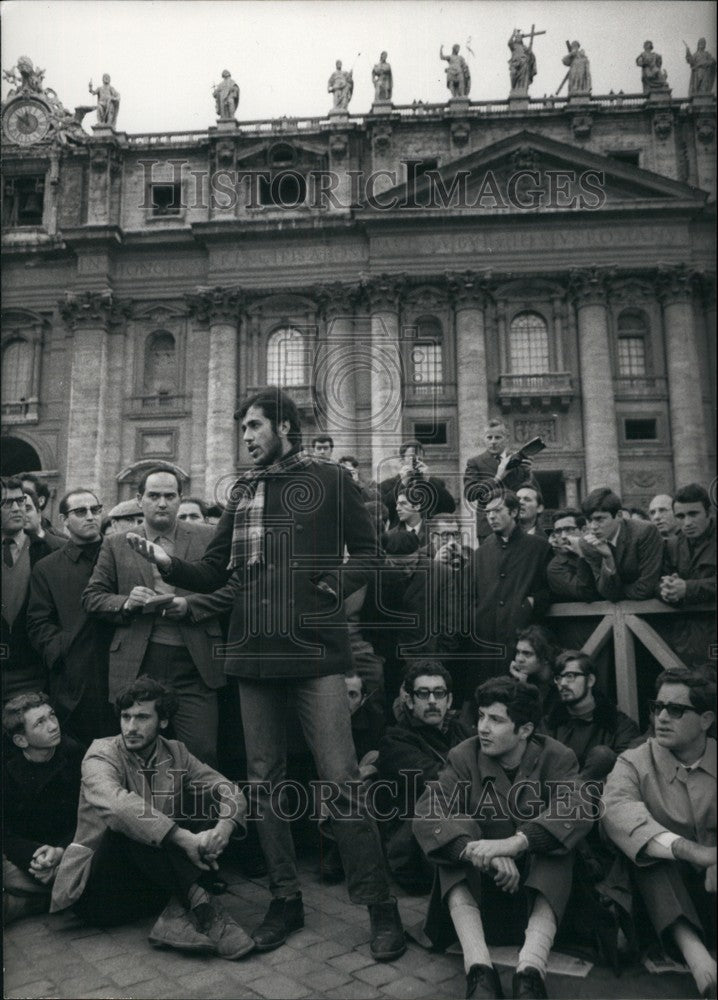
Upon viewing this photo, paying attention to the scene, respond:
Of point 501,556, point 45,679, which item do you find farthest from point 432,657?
point 45,679

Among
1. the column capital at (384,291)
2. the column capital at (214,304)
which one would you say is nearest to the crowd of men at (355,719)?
the column capital at (384,291)

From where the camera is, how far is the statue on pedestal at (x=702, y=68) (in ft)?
15.0

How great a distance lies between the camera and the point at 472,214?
22.0ft

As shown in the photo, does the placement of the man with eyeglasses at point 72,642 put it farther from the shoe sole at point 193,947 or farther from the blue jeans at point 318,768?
the shoe sole at point 193,947

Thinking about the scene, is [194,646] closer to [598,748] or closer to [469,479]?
[598,748]

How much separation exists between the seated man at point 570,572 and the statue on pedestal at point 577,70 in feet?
11.2

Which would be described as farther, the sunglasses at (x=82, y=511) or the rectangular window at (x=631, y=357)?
the rectangular window at (x=631, y=357)

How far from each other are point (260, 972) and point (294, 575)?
78.3 inches

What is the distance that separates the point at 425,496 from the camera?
643 cm

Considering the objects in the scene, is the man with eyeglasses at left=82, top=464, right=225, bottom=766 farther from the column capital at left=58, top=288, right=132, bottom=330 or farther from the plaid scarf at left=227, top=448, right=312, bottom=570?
the column capital at left=58, top=288, right=132, bottom=330

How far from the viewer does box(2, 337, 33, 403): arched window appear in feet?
21.7

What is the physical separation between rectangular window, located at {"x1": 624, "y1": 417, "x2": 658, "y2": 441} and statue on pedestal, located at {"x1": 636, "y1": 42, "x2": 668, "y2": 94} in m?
2.85

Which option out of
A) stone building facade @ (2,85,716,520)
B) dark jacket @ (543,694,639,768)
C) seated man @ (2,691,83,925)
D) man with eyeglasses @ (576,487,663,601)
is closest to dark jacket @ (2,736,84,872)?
seated man @ (2,691,83,925)

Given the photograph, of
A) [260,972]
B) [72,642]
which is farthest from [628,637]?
[72,642]
